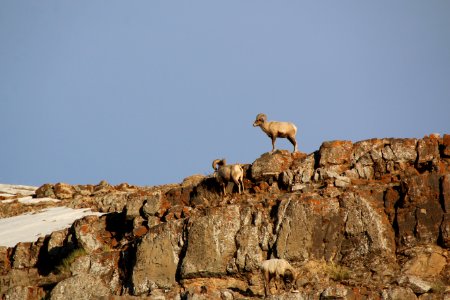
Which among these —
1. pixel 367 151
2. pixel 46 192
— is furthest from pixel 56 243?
pixel 367 151

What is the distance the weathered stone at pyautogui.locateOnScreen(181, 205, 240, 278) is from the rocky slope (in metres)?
0.04

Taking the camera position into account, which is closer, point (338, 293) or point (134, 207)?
point (338, 293)

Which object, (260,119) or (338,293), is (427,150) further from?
(260,119)

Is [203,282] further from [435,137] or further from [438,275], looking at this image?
[435,137]

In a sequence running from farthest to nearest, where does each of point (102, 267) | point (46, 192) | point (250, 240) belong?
1. point (46, 192)
2. point (102, 267)
3. point (250, 240)

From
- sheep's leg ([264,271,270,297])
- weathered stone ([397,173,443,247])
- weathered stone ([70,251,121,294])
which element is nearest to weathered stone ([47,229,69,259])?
weathered stone ([70,251,121,294])

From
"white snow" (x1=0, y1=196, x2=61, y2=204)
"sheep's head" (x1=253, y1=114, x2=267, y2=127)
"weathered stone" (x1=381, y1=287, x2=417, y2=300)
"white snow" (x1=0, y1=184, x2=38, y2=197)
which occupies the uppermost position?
"sheep's head" (x1=253, y1=114, x2=267, y2=127)

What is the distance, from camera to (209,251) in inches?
1095

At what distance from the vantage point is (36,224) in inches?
1566

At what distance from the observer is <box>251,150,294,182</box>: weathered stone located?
31609 millimetres

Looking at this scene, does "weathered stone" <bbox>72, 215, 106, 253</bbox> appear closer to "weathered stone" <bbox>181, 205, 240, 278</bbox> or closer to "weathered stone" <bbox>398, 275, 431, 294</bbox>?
"weathered stone" <bbox>181, 205, 240, 278</bbox>

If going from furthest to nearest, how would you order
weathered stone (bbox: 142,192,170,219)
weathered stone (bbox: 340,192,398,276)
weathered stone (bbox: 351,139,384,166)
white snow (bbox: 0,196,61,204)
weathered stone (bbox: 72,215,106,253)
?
white snow (bbox: 0,196,61,204) < weathered stone (bbox: 72,215,106,253) < weathered stone (bbox: 142,192,170,219) < weathered stone (bbox: 351,139,384,166) < weathered stone (bbox: 340,192,398,276)

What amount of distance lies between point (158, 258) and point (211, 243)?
208 cm

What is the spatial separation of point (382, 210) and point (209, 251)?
6.19 metres
